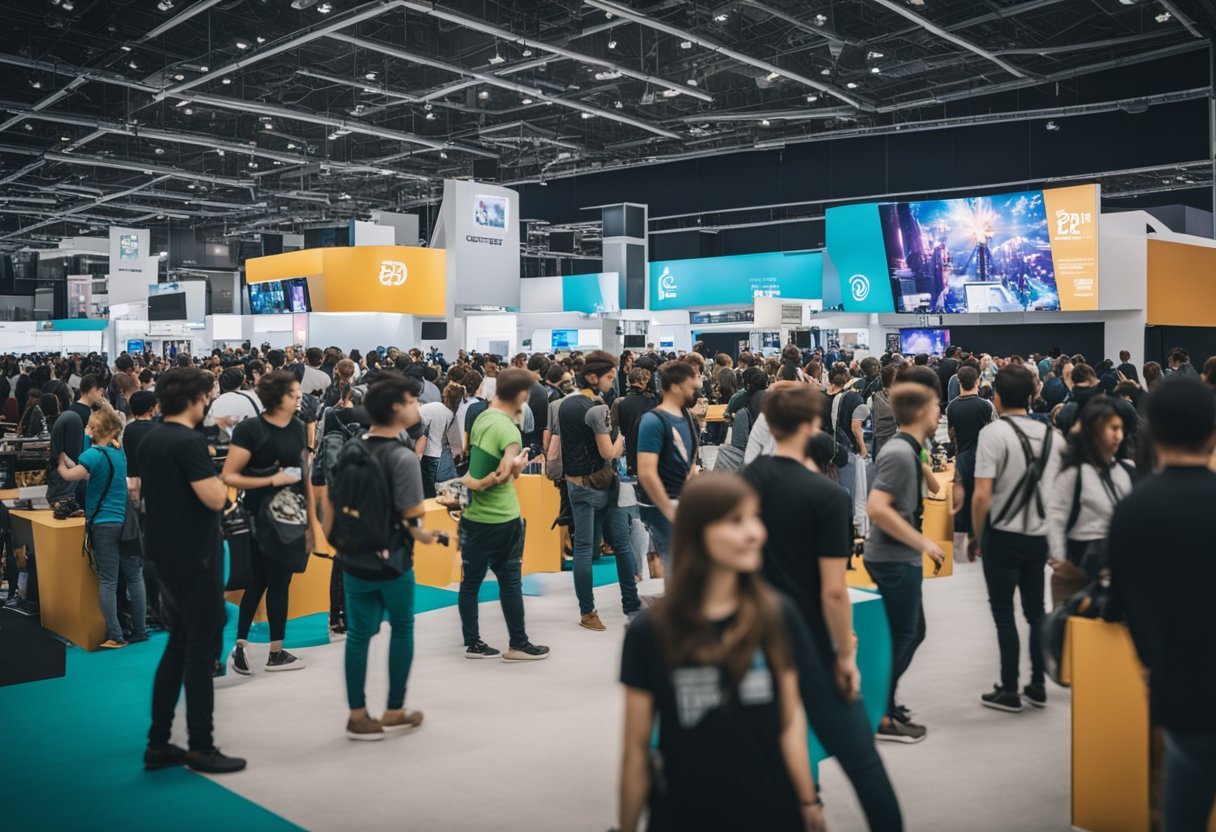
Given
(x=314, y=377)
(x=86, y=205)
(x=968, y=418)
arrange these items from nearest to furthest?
(x=968, y=418) < (x=314, y=377) < (x=86, y=205)

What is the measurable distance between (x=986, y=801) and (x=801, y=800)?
1.99 m

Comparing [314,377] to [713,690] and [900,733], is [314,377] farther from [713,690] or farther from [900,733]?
[713,690]

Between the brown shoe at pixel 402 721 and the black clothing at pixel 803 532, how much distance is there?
80.4 inches

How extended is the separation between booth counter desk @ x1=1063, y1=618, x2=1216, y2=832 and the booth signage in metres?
17.7

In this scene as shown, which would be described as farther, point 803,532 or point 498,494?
point 498,494

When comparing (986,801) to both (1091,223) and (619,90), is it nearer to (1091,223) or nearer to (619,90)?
(1091,223)

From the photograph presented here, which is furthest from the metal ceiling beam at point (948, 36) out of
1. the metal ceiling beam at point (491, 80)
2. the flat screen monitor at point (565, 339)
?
the flat screen monitor at point (565, 339)

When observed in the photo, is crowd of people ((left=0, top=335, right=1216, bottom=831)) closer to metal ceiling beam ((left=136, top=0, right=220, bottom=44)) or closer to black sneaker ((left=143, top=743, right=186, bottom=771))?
black sneaker ((left=143, top=743, right=186, bottom=771))

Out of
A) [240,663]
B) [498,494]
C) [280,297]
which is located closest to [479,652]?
[498,494]

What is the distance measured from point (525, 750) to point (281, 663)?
5.57 ft

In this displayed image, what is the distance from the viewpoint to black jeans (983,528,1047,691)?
4023 mm

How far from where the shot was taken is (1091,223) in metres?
15.7

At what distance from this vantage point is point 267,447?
14.8 ft

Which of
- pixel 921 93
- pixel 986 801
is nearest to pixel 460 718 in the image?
pixel 986 801
